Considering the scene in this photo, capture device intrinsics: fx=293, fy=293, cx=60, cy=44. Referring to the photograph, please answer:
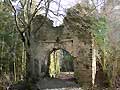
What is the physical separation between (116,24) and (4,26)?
621cm

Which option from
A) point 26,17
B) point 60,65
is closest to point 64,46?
point 26,17

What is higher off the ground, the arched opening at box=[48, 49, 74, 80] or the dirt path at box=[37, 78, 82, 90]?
the arched opening at box=[48, 49, 74, 80]

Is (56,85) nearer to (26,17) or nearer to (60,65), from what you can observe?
(26,17)

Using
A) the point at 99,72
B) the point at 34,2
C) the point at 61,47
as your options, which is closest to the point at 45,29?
the point at 61,47

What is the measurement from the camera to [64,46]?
16594mm

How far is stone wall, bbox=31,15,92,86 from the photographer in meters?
15.2

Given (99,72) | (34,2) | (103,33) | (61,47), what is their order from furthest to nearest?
(61,47) < (99,72) < (34,2) < (103,33)

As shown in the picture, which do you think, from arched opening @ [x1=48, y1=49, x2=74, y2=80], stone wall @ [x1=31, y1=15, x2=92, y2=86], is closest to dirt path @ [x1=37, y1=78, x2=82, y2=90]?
stone wall @ [x1=31, y1=15, x2=92, y2=86]

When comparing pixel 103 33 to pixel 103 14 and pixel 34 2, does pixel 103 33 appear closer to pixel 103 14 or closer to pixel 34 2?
pixel 103 14

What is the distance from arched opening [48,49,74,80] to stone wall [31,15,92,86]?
63cm

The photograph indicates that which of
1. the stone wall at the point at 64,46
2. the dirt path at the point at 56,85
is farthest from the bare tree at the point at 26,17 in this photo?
the dirt path at the point at 56,85

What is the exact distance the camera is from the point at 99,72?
49.8ft

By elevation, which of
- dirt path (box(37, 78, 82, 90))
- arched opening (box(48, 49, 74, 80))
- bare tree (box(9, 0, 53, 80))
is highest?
bare tree (box(9, 0, 53, 80))

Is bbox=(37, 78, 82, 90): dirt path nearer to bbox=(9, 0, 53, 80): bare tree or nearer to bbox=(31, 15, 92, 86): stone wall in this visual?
bbox=(31, 15, 92, 86): stone wall
